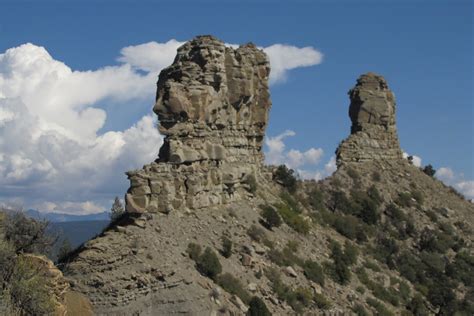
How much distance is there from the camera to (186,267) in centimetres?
3177

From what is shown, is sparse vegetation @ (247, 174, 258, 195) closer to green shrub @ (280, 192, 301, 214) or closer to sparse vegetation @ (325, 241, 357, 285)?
green shrub @ (280, 192, 301, 214)

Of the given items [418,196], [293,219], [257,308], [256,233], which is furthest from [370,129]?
[257,308]

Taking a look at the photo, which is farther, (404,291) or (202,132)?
(404,291)

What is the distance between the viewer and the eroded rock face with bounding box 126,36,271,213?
34.6m

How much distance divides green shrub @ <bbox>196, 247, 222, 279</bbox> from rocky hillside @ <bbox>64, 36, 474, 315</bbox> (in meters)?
0.05

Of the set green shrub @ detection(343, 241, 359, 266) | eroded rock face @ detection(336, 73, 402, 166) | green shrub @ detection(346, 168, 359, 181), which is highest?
eroded rock face @ detection(336, 73, 402, 166)

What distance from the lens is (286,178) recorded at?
5238cm

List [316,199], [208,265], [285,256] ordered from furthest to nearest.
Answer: [316,199] < [285,256] < [208,265]

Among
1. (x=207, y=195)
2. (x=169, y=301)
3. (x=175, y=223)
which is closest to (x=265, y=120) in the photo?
(x=207, y=195)

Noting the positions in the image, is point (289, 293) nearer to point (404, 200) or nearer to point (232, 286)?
point (232, 286)

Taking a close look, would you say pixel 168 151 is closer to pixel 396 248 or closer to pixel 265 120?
pixel 265 120

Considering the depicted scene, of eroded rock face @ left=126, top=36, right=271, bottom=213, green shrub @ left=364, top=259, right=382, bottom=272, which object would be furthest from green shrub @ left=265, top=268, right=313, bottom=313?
green shrub @ left=364, top=259, right=382, bottom=272

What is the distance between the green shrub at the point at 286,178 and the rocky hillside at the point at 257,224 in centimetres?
10

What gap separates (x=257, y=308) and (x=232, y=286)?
1850 mm
